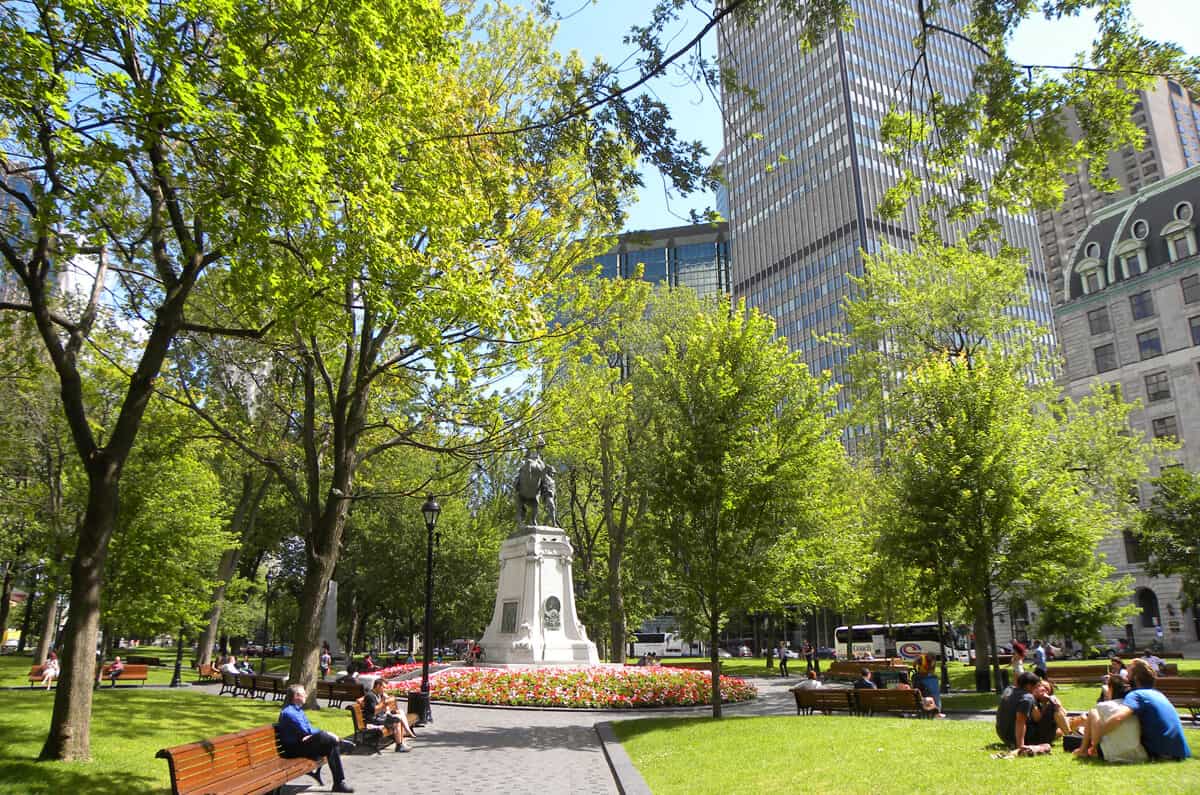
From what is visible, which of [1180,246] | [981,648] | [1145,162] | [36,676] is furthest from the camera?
[1145,162]

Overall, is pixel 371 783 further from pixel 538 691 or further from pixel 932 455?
pixel 932 455

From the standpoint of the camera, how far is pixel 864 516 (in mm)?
32812

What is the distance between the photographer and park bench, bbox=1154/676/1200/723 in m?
13.1

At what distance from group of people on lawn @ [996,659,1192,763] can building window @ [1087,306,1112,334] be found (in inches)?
2092

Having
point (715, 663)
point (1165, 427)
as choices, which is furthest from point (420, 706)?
point (1165, 427)

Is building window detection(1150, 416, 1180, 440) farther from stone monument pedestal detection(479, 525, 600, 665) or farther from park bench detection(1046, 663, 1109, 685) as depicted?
stone monument pedestal detection(479, 525, 600, 665)

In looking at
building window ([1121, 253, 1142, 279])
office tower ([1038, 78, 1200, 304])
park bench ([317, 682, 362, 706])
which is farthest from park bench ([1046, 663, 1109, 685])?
office tower ([1038, 78, 1200, 304])

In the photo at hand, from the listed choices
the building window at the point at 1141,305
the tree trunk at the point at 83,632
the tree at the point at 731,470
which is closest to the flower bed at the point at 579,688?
the tree at the point at 731,470

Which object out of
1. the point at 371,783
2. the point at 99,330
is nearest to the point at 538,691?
the point at 371,783

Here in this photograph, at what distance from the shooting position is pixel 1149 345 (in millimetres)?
50344

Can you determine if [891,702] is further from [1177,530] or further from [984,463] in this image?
[1177,530]

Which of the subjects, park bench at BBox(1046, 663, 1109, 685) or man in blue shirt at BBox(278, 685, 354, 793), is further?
park bench at BBox(1046, 663, 1109, 685)

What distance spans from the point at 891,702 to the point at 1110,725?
26.0ft

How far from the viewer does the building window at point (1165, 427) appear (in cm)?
4828
